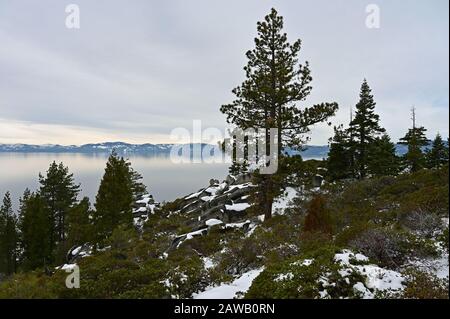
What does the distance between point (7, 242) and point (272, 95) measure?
125 feet

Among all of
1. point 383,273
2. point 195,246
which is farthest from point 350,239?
point 195,246

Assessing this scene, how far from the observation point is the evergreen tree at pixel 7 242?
113ft

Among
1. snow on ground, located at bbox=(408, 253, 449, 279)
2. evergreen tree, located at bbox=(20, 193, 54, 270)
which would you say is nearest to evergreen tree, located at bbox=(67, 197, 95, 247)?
evergreen tree, located at bbox=(20, 193, 54, 270)

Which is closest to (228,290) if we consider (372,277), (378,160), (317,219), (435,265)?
(372,277)

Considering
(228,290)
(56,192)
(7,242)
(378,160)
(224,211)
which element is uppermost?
(378,160)

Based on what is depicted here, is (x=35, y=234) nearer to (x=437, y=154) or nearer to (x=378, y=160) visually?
(x=378, y=160)

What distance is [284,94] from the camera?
1527 centimetres

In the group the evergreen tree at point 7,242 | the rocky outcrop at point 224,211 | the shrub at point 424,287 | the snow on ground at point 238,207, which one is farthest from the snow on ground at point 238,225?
the evergreen tree at point 7,242

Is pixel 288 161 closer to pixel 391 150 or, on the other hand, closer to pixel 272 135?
pixel 272 135

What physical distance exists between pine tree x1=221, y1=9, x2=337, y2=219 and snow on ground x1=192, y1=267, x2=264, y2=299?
884cm

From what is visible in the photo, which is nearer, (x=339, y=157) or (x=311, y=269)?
(x=311, y=269)

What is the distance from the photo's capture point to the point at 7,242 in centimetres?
3444
